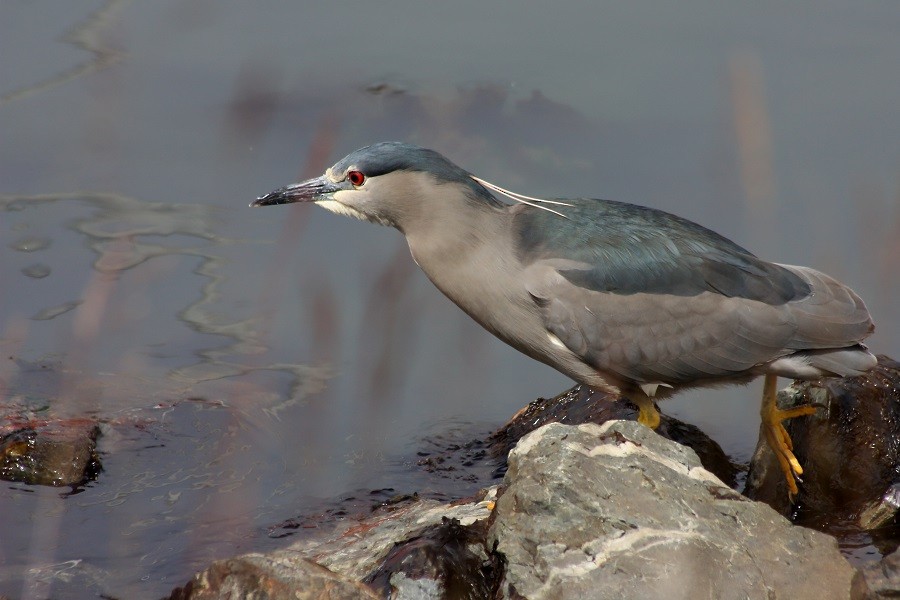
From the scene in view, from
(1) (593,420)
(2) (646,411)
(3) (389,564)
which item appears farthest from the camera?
(1) (593,420)

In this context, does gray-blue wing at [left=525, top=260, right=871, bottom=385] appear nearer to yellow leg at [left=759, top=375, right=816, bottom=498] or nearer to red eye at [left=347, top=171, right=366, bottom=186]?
yellow leg at [left=759, top=375, right=816, bottom=498]

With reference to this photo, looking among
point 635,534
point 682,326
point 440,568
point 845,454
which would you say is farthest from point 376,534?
point 845,454

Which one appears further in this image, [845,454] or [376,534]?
[845,454]

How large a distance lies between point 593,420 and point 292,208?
193 cm

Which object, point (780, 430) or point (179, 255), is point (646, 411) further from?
point (179, 255)

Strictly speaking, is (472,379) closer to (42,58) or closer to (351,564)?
(351,564)

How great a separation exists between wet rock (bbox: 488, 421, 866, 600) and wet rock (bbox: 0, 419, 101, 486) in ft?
7.04

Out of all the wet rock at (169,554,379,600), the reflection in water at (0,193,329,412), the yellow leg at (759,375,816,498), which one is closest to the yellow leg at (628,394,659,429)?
the yellow leg at (759,375,816,498)

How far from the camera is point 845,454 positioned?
5020 millimetres

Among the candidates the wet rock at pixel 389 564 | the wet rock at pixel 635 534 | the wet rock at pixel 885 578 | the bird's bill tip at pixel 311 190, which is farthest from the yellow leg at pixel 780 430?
the bird's bill tip at pixel 311 190

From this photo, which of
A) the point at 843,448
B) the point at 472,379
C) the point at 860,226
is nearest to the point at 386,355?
the point at 472,379

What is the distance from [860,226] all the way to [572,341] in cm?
242

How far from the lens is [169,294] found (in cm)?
640

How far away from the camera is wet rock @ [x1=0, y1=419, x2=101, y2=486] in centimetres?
490
